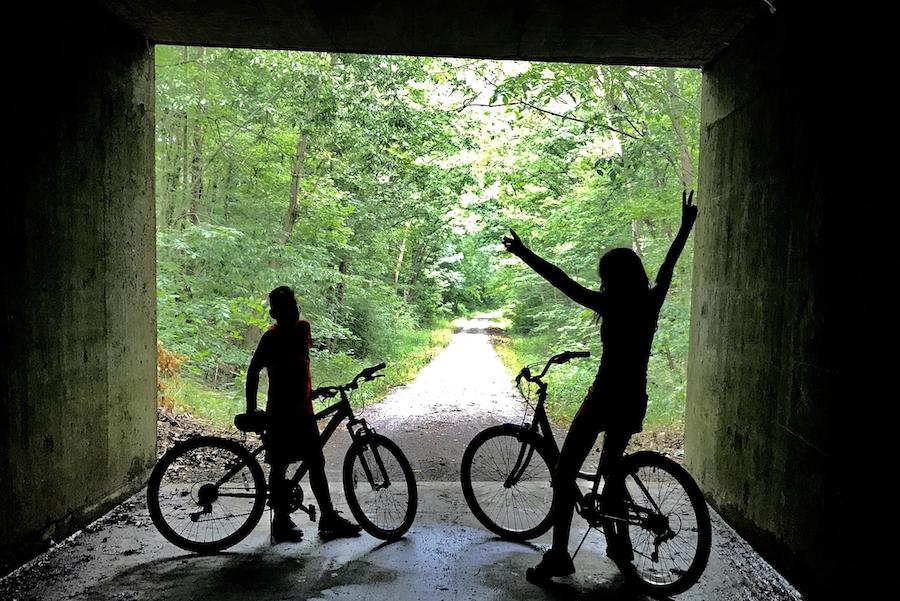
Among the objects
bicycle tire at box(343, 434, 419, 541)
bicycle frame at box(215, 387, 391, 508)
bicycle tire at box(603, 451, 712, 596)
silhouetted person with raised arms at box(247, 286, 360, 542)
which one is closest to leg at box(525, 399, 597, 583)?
bicycle tire at box(603, 451, 712, 596)

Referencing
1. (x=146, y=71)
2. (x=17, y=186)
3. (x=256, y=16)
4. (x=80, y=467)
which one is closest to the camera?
(x=17, y=186)

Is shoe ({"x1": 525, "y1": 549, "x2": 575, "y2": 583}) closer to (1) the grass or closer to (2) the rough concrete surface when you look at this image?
(2) the rough concrete surface

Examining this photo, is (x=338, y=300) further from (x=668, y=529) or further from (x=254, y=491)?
(x=668, y=529)

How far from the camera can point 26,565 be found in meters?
3.89

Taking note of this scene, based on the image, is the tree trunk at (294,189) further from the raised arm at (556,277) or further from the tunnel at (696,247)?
the raised arm at (556,277)

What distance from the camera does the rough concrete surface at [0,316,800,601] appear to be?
3.69m

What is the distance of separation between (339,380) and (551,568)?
1249 cm

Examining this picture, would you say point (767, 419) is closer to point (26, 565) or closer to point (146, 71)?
point (26, 565)

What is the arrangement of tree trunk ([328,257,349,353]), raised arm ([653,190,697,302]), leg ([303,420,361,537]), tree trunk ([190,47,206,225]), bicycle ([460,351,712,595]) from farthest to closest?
1. tree trunk ([328,257,349,353])
2. tree trunk ([190,47,206,225])
3. leg ([303,420,361,537])
4. raised arm ([653,190,697,302])
5. bicycle ([460,351,712,595])

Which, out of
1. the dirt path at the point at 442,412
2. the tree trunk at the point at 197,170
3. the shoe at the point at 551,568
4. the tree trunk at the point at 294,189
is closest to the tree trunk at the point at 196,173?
the tree trunk at the point at 197,170

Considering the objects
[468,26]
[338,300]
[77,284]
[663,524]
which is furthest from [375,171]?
[663,524]

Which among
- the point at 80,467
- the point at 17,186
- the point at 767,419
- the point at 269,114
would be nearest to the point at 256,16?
the point at 17,186

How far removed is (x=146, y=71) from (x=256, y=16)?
4.92 ft

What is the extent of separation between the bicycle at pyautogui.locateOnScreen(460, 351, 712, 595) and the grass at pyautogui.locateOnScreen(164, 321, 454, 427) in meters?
2.82
